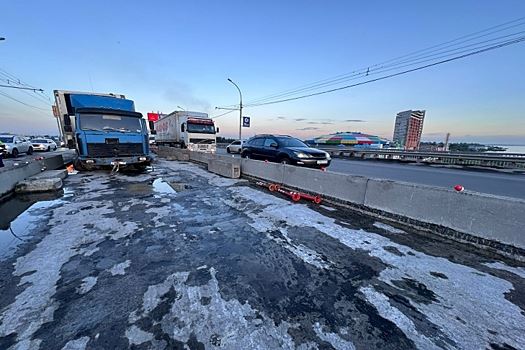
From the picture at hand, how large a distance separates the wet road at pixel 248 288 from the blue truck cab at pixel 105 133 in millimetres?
5496

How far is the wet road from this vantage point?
198cm

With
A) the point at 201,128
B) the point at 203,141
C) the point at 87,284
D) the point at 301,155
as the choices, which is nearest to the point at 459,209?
the point at 87,284

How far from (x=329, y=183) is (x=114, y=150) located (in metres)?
9.08

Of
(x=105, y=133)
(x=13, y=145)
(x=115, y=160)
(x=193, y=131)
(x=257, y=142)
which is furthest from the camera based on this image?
(x=13, y=145)

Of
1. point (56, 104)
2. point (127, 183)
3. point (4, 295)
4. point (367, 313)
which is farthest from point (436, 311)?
point (56, 104)

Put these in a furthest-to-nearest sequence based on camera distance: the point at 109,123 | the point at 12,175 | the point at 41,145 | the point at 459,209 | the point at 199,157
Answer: the point at 41,145 < the point at 199,157 < the point at 109,123 < the point at 12,175 < the point at 459,209

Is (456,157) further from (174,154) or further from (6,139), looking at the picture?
(6,139)

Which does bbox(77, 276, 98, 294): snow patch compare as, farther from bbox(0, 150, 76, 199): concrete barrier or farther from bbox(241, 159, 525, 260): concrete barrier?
bbox(0, 150, 76, 199): concrete barrier

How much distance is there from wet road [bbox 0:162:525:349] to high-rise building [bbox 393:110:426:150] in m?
76.5

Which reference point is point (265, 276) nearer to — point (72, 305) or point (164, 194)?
point (72, 305)

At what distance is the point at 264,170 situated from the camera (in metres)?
8.98

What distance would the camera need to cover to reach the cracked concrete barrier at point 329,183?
219 inches

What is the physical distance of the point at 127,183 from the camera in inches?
328

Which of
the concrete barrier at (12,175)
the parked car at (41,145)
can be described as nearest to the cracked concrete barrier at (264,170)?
the concrete barrier at (12,175)
